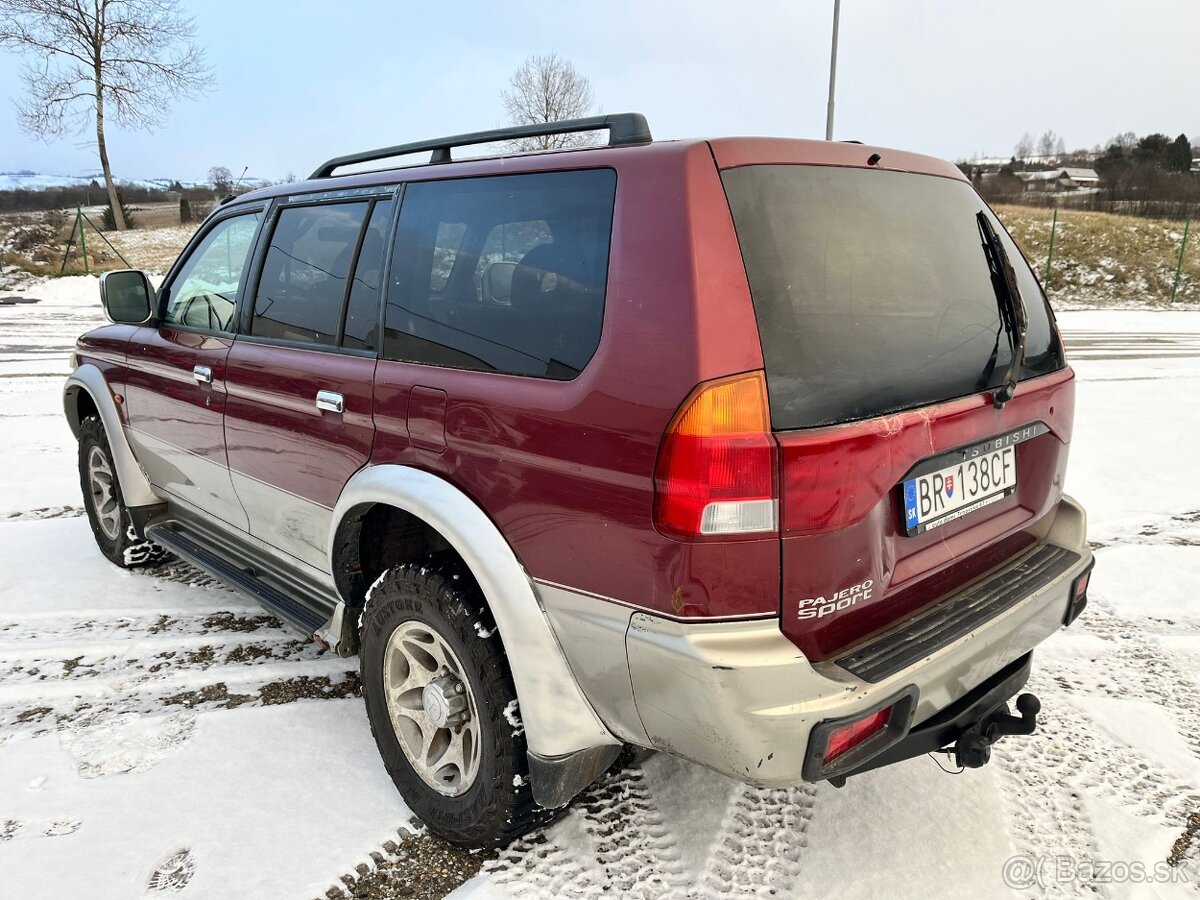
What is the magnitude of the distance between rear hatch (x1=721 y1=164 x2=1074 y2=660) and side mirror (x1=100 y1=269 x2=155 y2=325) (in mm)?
3160

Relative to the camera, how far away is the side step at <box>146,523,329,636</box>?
9.48 feet

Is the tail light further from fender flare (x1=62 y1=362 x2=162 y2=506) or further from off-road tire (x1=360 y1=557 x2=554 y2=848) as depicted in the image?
fender flare (x1=62 y1=362 x2=162 y2=506)

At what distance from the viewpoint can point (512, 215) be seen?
7.27 ft

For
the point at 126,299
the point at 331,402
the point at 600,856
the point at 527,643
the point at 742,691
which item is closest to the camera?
the point at 742,691

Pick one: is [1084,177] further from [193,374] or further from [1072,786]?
[193,374]

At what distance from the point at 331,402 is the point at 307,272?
2.11 feet

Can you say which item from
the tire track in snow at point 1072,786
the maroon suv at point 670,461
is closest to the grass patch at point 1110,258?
the tire track in snow at point 1072,786

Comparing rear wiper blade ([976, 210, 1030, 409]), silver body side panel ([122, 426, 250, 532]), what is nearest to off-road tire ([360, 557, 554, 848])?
silver body side panel ([122, 426, 250, 532])

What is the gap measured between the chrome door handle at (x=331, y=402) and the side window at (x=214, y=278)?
95 cm

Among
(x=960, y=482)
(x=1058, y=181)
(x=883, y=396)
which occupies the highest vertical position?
(x=1058, y=181)

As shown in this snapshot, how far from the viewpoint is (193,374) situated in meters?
3.39

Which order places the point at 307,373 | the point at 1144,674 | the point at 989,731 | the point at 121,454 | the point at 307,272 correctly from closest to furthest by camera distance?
the point at 989,731 < the point at 307,373 < the point at 307,272 < the point at 1144,674 < the point at 121,454

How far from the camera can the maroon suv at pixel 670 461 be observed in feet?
5.62

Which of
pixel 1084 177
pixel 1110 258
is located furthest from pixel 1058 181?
pixel 1110 258
